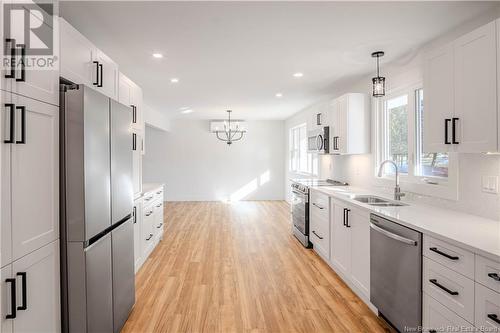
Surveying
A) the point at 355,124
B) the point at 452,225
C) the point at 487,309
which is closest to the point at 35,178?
the point at 487,309

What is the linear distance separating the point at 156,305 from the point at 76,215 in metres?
1.41

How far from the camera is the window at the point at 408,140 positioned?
3027 millimetres

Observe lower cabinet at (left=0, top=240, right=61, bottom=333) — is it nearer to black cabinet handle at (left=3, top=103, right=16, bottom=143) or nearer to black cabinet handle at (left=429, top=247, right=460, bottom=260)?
black cabinet handle at (left=3, top=103, right=16, bottom=143)

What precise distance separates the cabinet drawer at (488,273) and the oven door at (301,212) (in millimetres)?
3034

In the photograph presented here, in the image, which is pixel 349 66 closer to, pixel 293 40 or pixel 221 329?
pixel 293 40

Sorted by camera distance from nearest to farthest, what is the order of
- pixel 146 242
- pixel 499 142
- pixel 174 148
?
pixel 499 142, pixel 146 242, pixel 174 148

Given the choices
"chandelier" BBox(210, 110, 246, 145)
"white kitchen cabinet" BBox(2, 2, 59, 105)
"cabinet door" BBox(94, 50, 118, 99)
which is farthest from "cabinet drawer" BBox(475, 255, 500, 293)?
"chandelier" BBox(210, 110, 246, 145)

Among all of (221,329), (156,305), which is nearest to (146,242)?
(156,305)

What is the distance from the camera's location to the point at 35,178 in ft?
5.25

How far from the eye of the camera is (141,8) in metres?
2.31

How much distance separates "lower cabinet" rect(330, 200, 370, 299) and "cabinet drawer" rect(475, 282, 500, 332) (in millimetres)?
1156

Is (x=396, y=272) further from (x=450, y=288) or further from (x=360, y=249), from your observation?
(x=360, y=249)

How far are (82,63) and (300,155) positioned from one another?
6.49 metres

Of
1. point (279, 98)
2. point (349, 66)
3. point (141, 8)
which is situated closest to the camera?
point (141, 8)
